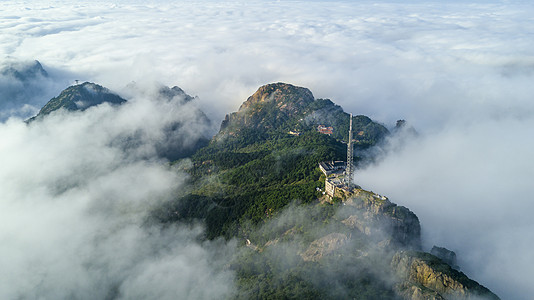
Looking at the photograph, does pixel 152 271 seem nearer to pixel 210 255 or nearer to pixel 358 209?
pixel 210 255

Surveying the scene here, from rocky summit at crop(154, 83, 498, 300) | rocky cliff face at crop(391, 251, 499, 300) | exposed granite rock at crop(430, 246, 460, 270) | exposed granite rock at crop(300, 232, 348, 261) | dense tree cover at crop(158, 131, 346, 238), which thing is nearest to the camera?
rocky cliff face at crop(391, 251, 499, 300)

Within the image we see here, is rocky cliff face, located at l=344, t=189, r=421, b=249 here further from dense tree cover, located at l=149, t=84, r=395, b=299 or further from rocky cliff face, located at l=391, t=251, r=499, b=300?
rocky cliff face, located at l=391, t=251, r=499, b=300

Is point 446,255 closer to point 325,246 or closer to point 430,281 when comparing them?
point 430,281

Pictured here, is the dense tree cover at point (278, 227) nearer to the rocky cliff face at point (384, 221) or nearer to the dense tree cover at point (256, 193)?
the dense tree cover at point (256, 193)

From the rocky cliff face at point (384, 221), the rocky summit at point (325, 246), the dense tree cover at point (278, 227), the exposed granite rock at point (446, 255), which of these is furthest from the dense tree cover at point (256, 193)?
the exposed granite rock at point (446, 255)

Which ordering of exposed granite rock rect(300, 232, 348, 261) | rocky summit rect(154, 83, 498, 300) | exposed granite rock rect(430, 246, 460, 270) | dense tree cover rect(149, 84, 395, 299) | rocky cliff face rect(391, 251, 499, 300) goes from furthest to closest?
exposed granite rock rect(430, 246, 460, 270) < exposed granite rock rect(300, 232, 348, 261) < dense tree cover rect(149, 84, 395, 299) < rocky summit rect(154, 83, 498, 300) < rocky cliff face rect(391, 251, 499, 300)

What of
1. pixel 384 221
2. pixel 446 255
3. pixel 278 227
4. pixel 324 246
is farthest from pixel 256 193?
pixel 446 255

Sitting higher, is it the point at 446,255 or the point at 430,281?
the point at 430,281

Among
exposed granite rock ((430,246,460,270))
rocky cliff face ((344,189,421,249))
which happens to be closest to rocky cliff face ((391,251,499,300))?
rocky cliff face ((344,189,421,249))
